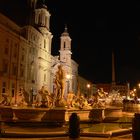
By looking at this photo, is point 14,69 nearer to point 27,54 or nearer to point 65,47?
point 27,54

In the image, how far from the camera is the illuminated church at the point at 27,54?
4738cm

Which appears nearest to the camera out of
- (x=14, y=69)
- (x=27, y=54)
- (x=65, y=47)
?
(x=14, y=69)

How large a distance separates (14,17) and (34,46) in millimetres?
7568

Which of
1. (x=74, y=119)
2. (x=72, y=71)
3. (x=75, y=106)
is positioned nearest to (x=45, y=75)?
(x=72, y=71)

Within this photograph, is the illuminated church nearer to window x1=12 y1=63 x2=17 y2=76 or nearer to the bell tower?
window x1=12 y1=63 x2=17 y2=76

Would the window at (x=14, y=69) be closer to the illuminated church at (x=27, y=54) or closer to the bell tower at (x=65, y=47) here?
the illuminated church at (x=27, y=54)

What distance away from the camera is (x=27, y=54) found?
184ft

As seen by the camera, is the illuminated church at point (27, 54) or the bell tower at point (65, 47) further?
the bell tower at point (65, 47)

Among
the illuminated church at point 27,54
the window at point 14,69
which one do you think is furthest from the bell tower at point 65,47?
the window at point 14,69

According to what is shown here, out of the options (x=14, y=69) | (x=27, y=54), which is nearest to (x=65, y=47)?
(x=27, y=54)

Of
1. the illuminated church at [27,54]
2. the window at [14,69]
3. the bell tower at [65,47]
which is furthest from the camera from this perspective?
the bell tower at [65,47]

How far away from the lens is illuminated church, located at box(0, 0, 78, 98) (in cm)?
4738

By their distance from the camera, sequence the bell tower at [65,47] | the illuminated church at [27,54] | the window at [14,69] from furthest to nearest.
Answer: the bell tower at [65,47] < the window at [14,69] < the illuminated church at [27,54]

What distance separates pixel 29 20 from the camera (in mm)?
65438
